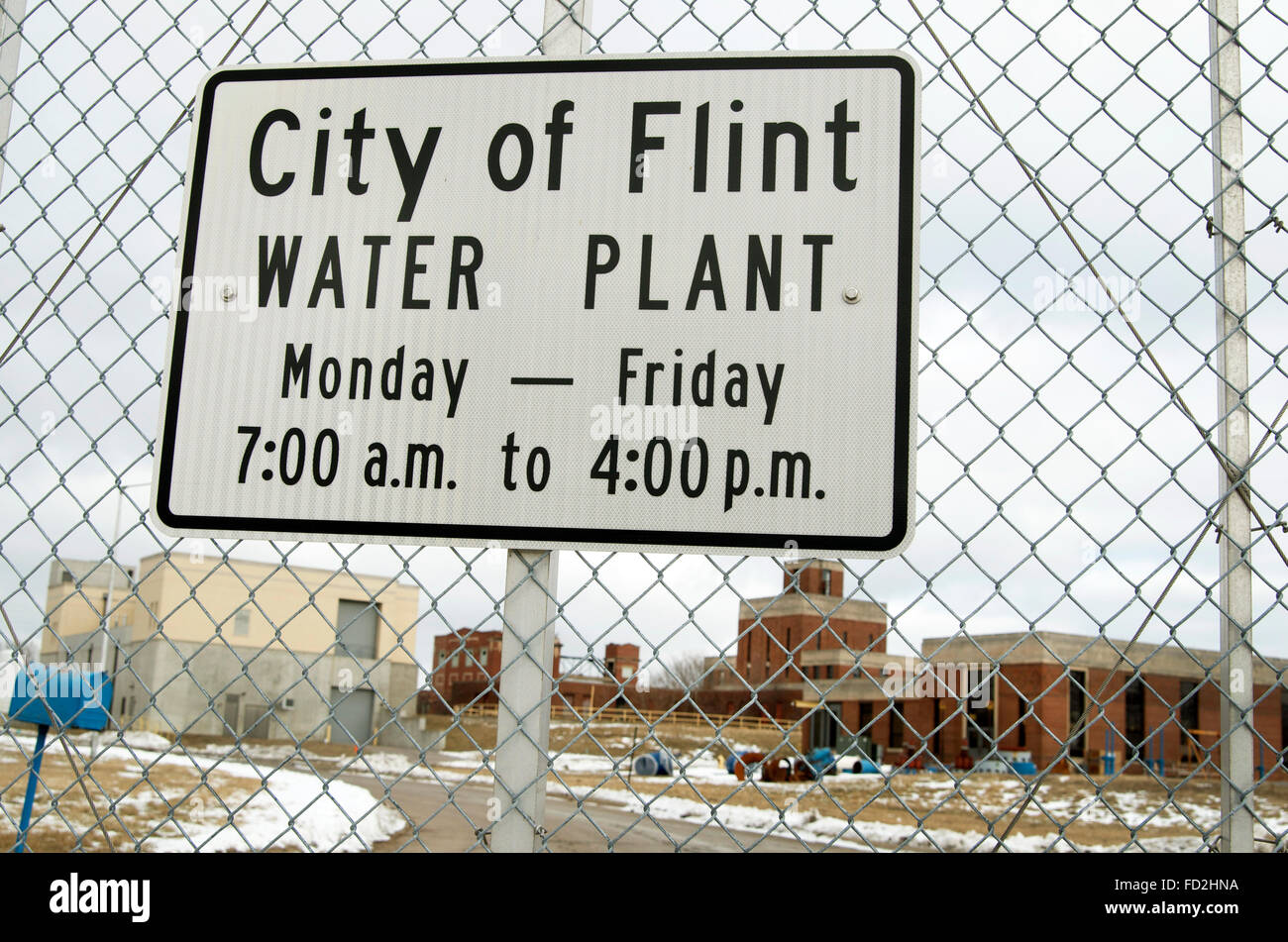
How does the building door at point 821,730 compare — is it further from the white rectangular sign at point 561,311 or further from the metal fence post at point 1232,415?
the white rectangular sign at point 561,311

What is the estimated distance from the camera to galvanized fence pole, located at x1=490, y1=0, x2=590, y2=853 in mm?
1833

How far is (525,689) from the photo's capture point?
186 centimetres

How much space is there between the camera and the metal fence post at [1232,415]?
1789 millimetres

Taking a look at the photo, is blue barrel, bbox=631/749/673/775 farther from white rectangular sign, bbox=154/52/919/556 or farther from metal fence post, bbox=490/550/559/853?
white rectangular sign, bbox=154/52/919/556

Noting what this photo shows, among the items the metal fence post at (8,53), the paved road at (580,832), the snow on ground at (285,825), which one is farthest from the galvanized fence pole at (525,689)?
the snow on ground at (285,825)

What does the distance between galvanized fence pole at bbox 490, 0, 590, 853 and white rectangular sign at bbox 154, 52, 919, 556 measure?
0.26 ft

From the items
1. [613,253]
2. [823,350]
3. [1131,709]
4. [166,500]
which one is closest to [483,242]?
[613,253]

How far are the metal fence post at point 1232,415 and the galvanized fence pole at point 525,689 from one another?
4.14 feet

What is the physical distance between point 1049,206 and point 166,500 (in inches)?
73.1

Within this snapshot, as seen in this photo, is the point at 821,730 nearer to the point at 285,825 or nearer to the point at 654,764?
the point at 654,764

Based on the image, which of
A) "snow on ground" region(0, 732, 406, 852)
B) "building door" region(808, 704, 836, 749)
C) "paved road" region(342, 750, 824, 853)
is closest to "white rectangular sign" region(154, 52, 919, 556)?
"paved road" region(342, 750, 824, 853)

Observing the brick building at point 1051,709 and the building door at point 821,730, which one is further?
the building door at point 821,730
